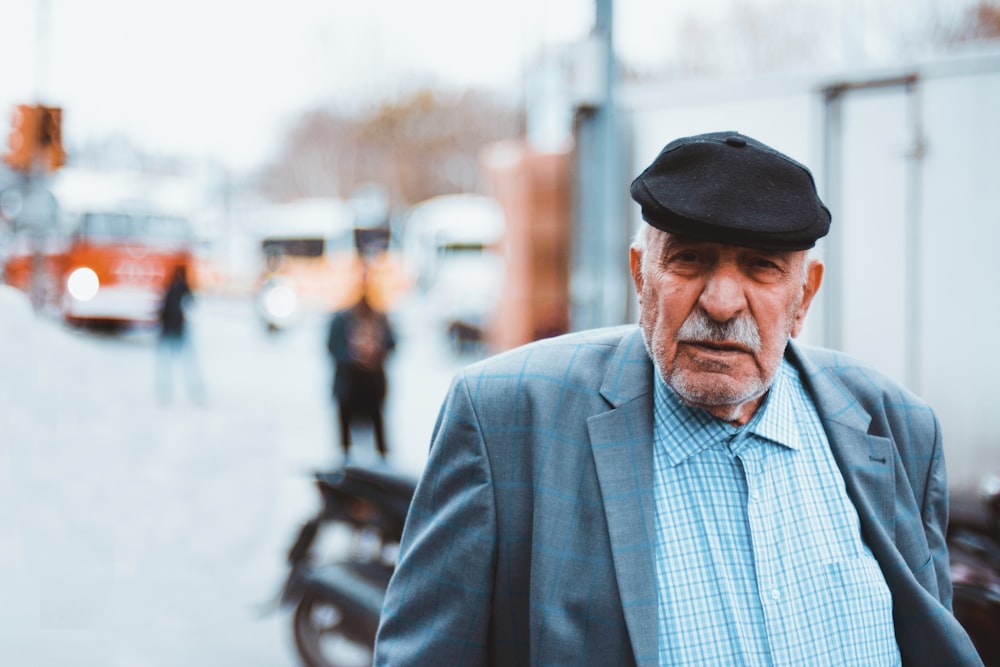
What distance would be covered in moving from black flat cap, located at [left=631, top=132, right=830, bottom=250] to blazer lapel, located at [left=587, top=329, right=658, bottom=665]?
0.28 m

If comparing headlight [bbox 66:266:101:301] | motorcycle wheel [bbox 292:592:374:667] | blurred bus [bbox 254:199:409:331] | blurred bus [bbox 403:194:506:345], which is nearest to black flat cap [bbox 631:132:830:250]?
motorcycle wheel [bbox 292:592:374:667]

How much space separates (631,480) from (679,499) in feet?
0.31

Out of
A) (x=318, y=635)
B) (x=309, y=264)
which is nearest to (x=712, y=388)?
(x=318, y=635)

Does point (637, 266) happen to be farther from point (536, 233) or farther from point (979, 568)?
point (536, 233)

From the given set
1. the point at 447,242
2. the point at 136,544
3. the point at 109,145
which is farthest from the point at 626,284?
the point at 109,145

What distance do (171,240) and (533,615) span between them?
2286cm

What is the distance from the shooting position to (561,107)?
6359 mm

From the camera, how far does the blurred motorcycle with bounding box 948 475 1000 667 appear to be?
10.6ft

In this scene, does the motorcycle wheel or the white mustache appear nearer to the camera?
the white mustache

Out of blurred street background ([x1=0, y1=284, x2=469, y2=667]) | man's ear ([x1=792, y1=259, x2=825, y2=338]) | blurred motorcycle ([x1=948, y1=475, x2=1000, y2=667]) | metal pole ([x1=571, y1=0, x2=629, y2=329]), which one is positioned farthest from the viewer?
metal pole ([x1=571, y1=0, x2=629, y2=329])

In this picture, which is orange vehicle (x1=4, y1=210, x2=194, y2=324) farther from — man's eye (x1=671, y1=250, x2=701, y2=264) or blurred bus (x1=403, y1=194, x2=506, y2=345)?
man's eye (x1=671, y1=250, x2=701, y2=264)

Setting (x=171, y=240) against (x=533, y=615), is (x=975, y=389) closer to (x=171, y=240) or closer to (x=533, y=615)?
(x=533, y=615)

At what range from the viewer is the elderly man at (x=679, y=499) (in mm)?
1580

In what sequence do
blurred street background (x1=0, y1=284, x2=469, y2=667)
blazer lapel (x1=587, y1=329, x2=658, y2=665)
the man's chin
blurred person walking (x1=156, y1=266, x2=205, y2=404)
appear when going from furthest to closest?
1. blurred person walking (x1=156, y1=266, x2=205, y2=404)
2. blurred street background (x1=0, y1=284, x2=469, y2=667)
3. the man's chin
4. blazer lapel (x1=587, y1=329, x2=658, y2=665)
